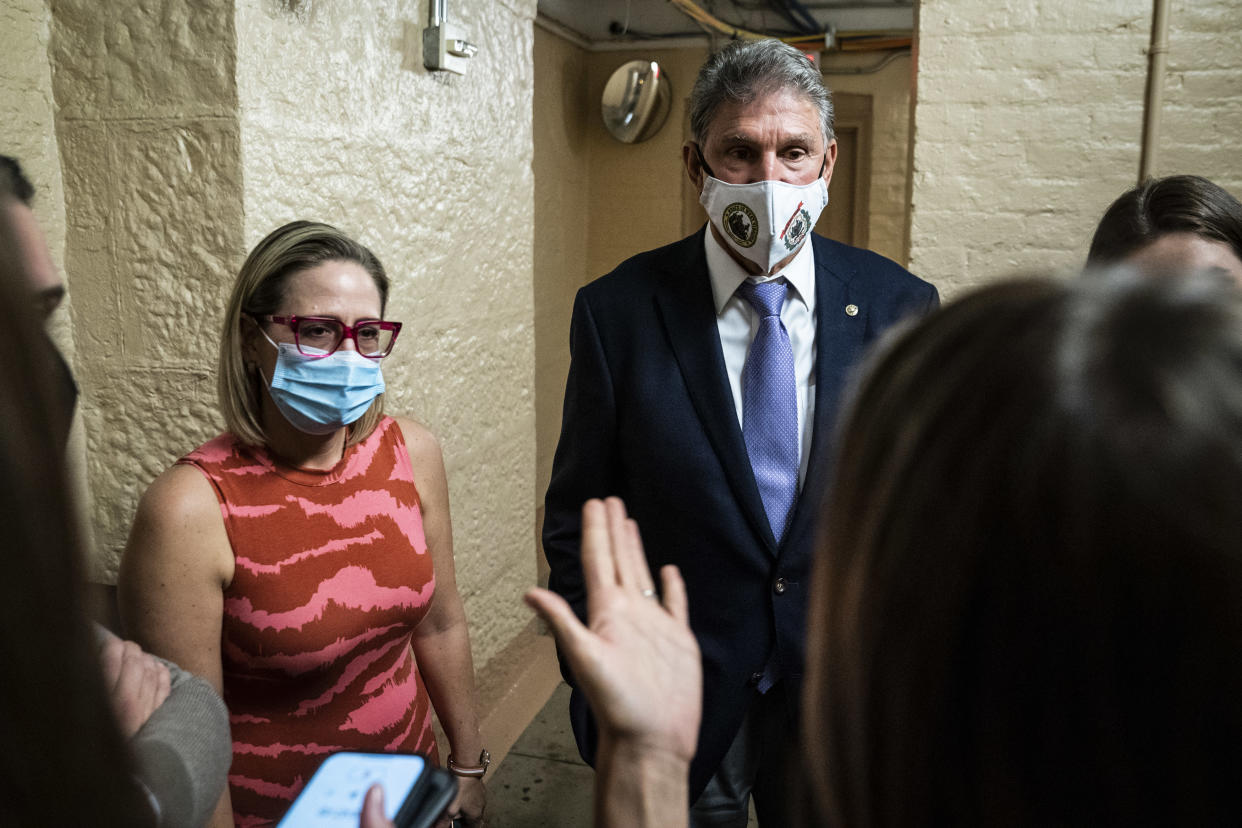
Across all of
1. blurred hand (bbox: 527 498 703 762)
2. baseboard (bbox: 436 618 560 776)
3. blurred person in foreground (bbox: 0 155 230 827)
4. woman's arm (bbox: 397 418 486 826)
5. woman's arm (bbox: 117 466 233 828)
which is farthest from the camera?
baseboard (bbox: 436 618 560 776)

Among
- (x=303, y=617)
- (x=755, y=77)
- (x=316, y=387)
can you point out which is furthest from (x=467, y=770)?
(x=755, y=77)

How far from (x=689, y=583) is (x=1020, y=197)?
164cm

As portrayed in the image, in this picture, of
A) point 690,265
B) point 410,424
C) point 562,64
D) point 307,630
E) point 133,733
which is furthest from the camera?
point 562,64

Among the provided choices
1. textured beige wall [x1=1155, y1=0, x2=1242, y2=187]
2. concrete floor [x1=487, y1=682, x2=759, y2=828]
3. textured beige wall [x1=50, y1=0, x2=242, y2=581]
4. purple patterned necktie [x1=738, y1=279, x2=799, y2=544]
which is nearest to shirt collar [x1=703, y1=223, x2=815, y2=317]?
purple patterned necktie [x1=738, y1=279, x2=799, y2=544]

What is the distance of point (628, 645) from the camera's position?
0.78 metres

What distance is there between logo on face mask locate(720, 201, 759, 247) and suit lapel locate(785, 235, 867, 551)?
0.16 metres

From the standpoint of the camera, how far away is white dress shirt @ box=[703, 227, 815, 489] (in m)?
1.64

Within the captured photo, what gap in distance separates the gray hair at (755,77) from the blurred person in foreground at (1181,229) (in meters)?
0.56

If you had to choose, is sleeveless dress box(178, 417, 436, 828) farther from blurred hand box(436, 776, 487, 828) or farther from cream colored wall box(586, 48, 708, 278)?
cream colored wall box(586, 48, 708, 278)

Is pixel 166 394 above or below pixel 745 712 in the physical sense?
above

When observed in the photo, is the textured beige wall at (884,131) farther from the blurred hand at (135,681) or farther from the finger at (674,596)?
the blurred hand at (135,681)

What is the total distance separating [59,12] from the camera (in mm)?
1847

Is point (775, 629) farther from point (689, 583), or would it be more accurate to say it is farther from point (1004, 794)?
point (1004, 794)

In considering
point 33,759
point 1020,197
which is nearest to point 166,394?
point 33,759
